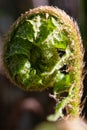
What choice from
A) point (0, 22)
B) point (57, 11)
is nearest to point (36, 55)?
point (57, 11)

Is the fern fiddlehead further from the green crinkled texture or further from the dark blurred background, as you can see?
the dark blurred background

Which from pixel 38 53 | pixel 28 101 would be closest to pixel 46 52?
pixel 38 53

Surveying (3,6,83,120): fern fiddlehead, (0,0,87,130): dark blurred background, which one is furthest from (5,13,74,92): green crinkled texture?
(0,0,87,130): dark blurred background

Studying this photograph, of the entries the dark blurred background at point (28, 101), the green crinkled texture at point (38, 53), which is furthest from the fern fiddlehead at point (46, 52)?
the dark blurred background at point (28, 101)

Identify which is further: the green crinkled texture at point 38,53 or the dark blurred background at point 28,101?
the dark blurred background at point 28,101

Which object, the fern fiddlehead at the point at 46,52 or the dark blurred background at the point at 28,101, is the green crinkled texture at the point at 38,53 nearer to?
the fern fiddlehead at the point at 46,52

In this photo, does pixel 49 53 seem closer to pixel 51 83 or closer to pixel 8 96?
pixel 51 83

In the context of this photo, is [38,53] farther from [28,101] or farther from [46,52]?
[28,101]
